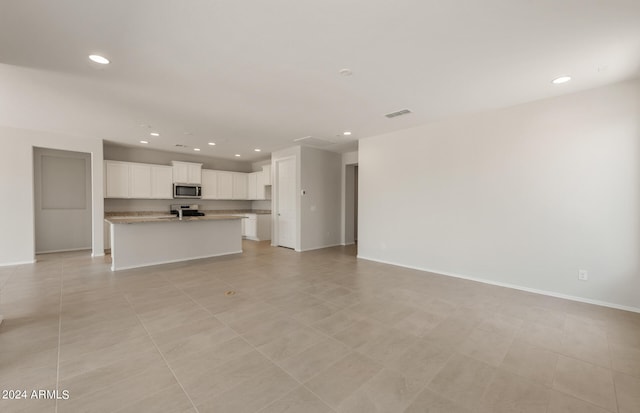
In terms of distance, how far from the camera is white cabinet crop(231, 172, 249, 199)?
9016 mm

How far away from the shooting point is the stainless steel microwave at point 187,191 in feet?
24.9

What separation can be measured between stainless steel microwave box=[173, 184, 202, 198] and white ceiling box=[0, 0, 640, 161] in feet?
11.1

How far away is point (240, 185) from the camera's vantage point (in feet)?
30.1

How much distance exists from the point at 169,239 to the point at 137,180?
2.71 m

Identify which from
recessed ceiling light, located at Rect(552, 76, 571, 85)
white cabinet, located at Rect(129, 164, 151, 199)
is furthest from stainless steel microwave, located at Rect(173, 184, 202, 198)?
recessed ceiling light, located at Rect(552, 76, 571, 85)

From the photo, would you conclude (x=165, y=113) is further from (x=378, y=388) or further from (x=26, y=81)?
(x=378, y=388)

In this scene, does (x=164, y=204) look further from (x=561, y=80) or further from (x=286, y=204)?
(x=561, y=80)

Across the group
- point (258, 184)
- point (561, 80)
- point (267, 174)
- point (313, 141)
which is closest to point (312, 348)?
point (561, 80)

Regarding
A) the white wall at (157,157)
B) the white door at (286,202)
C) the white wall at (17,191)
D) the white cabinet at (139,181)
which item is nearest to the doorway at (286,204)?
the white door at (286,202)

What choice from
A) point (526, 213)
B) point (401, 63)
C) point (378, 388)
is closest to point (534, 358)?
point (378, 388)

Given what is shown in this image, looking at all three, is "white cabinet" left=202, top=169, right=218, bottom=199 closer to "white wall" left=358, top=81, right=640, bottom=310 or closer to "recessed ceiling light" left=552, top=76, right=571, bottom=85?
"white wall" left=358, top=81, right=640, bottom=310

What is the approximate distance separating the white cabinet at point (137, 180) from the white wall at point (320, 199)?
13.3 feet

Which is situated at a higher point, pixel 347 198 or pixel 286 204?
pixel 347 198

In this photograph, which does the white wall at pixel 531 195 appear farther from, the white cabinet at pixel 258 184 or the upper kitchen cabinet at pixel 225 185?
the upper kitchen cabinet at pixel 225 185
